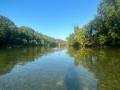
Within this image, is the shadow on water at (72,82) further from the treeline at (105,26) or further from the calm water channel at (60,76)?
the treeline at (105,26)

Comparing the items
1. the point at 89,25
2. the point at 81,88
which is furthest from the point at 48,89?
the point at 89,25

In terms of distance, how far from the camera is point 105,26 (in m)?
22.7

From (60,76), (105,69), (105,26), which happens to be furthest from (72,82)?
(105,26)

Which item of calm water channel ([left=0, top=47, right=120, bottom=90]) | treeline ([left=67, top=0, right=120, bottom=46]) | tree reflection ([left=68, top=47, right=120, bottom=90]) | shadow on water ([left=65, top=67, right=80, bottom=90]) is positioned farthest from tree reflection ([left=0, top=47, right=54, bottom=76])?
treeline ([left=67, top=0, right=120, bottom=46])

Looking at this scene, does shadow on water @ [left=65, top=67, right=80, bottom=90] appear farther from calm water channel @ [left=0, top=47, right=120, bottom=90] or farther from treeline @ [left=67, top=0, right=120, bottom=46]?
treeline @ [left=67, top=0, right=120, bottom=46]

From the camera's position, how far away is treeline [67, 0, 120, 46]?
1804 centimetres

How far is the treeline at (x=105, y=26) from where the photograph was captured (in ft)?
59.2

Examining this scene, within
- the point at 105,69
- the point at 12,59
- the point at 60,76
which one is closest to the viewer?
the point at 60,76

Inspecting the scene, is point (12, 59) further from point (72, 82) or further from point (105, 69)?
point (105, 69)

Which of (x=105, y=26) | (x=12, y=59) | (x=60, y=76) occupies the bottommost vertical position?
(x=60, y=76)

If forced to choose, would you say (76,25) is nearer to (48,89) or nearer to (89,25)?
(89,25)

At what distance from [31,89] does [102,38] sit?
80.0ft

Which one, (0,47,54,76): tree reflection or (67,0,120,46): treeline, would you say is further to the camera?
(67,0,120,46): treeline

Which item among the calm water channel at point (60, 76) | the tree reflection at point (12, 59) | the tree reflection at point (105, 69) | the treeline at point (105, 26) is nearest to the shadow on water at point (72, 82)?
the calm water channel at point (60, 76)
